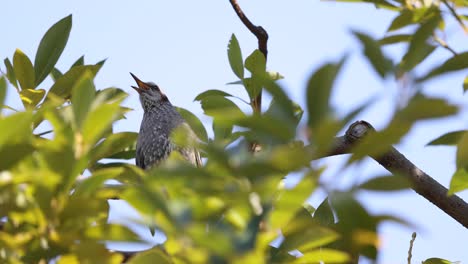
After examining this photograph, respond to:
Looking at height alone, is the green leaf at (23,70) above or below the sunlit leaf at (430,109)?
below

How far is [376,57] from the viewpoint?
41.1 inches

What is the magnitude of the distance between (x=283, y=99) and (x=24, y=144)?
369 mm

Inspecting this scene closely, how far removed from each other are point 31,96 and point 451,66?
1400 millimetres

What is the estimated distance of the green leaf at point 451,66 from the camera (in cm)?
105

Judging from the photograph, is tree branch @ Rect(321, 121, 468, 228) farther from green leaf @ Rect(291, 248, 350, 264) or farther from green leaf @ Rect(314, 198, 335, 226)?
green leaf @ Rect(291, 248, 350, 264)

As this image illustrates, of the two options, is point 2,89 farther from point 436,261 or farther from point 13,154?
point 436,261

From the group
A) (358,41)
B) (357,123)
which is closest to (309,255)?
(358,41)

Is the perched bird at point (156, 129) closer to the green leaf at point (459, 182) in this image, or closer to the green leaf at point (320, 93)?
the green leaf at point (459, 182)

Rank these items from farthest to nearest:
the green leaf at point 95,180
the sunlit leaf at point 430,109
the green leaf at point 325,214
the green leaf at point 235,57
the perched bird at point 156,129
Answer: the perched bird at point 156,129, the green leaf at point 235,57, the green leaf at point 325,214, the green leaf at point 95,180, the sunlit leaf at point 430,109

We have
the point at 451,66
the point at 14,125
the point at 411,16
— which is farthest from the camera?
the point at 411,16

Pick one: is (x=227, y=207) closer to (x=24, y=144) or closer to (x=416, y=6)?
(x=24, y=144)

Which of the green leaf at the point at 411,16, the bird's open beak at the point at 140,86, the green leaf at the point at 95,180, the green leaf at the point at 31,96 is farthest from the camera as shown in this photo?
the bird's open beak at the point at 140,86

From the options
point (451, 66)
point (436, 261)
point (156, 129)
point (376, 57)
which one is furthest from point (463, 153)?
point (156, 129)

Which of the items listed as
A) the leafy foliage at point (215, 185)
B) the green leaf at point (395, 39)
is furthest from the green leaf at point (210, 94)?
the leafy foliage at point (215, 185)
